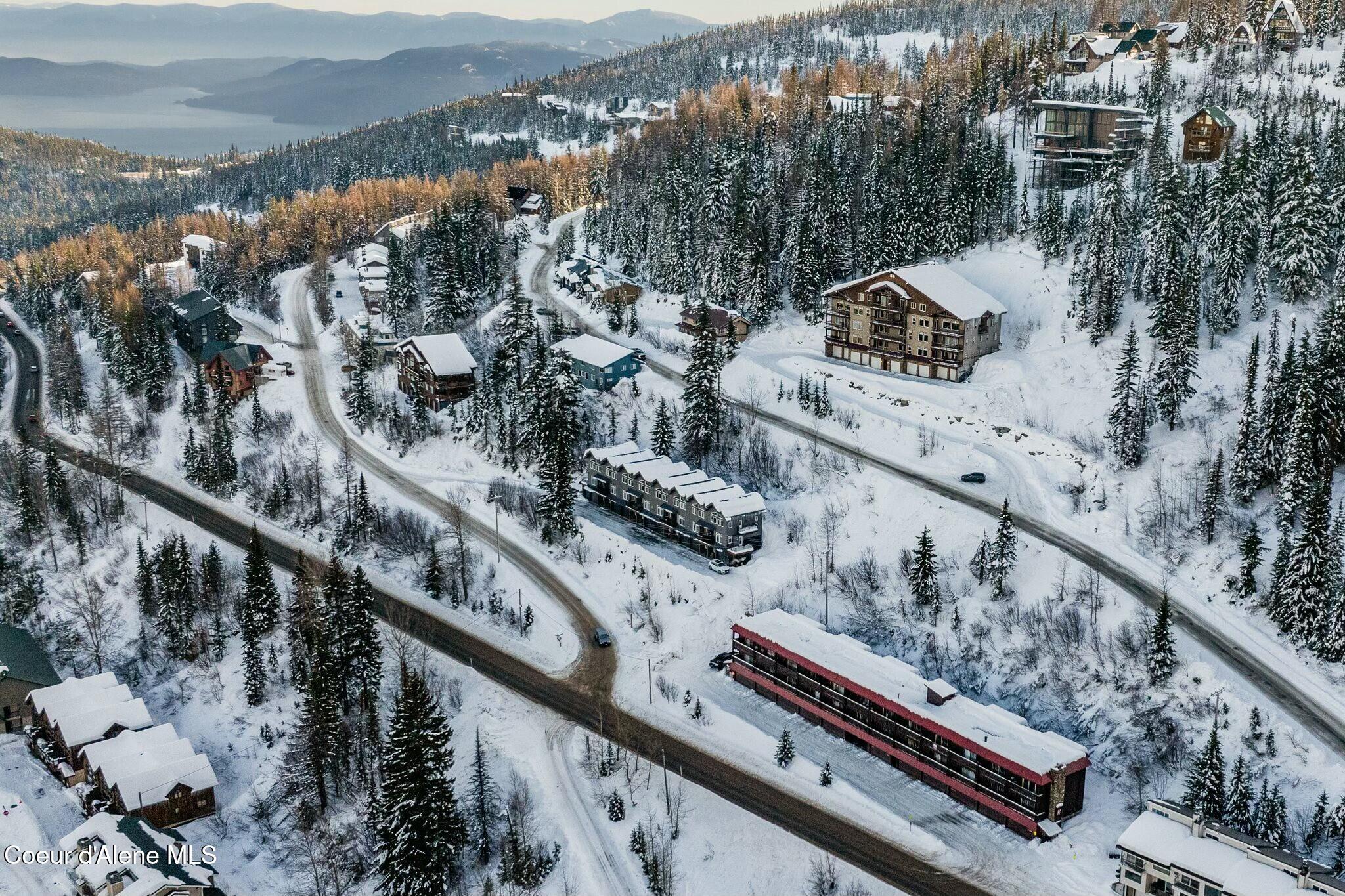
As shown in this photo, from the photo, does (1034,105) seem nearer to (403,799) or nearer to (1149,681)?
(1149,681)

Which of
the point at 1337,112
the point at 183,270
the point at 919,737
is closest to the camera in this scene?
the point at 919,737

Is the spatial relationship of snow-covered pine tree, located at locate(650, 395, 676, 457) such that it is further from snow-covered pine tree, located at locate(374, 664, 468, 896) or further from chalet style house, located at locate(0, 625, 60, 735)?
chalet style house, located at locate(0, 625, 60, 735)

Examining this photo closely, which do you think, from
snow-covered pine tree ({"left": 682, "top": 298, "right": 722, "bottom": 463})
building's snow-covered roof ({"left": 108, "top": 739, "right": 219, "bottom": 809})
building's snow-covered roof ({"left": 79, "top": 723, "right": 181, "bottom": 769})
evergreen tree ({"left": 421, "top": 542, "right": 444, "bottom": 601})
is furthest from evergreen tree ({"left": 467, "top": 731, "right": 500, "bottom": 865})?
snow-covered pine tree ({"left": 682, "top": 298, "right": 722, "bottom": 463})

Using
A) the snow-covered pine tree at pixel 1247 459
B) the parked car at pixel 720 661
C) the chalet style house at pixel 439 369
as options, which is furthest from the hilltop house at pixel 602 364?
the snow-covered pine tree at pixel 1247 459

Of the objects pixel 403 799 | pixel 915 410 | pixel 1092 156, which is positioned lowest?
pixel 403 799

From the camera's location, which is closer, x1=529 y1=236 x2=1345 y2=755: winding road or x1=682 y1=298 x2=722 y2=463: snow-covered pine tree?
x1=529 y1=236 x2=1345 y2=755: winding road

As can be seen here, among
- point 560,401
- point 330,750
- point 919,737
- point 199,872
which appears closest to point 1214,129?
point 560,401

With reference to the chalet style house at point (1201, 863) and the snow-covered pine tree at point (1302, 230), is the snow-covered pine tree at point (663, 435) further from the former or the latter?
the chalet style house at point (1201, 863)
